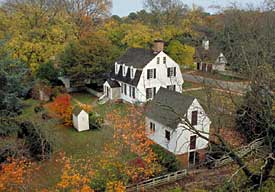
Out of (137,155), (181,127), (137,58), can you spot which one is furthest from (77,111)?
(137,58)

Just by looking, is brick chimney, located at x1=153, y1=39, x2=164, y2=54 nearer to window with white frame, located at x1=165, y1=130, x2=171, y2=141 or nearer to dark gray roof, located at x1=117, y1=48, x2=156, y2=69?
dark gray roof, located at x1=117, y1=48, x2=156, y2=69

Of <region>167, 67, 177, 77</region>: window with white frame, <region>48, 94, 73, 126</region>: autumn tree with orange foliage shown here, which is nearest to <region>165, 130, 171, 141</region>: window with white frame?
<region>48, 94, 73, 126</region>: autumn tree with orange foliage

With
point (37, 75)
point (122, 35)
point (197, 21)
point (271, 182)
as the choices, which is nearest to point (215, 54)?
point (197, 21)

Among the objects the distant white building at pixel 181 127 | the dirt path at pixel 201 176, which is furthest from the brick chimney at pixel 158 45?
the dirt path at pixel 201 176

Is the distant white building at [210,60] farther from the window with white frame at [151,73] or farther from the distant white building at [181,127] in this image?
the distant white building at [181,127]

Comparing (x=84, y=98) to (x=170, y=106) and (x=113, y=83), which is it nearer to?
(x=113, y=83)

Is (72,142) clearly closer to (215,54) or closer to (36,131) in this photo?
(36,131)
